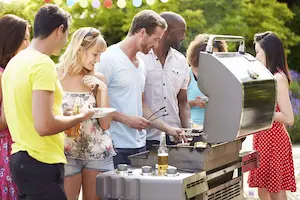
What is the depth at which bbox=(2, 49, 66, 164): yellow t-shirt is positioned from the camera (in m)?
3.29

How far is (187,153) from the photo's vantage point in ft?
12.8

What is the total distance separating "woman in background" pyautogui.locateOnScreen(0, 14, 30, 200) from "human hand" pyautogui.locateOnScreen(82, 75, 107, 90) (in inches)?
17.6

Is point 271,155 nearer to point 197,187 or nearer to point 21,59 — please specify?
point 197,187

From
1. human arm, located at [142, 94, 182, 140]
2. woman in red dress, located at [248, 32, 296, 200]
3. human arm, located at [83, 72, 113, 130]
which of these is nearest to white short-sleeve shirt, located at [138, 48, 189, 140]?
human arm, located at [142, 94, 182, 140]

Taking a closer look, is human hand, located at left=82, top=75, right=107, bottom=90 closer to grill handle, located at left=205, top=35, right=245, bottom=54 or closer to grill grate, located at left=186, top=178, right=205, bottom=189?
grill handle, located at left=205, top=35, right=245, bottom=54

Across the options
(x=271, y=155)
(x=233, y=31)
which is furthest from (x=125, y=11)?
(x=271, y=155)

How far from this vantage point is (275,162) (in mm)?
5188

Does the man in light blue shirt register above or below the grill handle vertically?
below

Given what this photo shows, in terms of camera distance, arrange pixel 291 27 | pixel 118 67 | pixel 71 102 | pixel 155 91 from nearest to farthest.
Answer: pixel 71 102 < pixel 118 67 < pixel 155 91 < pixel 291 27

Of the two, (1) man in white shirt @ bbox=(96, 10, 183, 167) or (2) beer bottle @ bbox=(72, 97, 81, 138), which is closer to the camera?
(2) beer bottle @ bbox=(72, 97, 81, 138)

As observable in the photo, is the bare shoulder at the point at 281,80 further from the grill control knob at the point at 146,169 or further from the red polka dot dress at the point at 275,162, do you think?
the grill control knob at the point at 146,169

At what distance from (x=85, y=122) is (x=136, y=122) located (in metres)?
0.38

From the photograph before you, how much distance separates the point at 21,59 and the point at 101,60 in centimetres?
120

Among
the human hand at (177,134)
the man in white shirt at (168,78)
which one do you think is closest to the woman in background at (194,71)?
the man in white shirt at (168,78)
